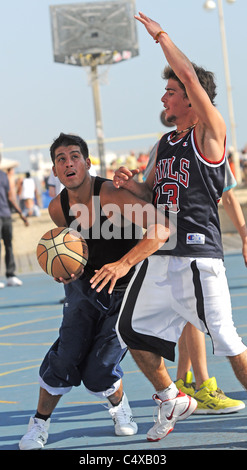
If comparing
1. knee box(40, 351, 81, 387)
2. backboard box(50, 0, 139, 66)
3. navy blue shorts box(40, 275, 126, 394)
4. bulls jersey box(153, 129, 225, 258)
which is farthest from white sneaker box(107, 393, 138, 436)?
backboard box(50, 0, 139, 66)

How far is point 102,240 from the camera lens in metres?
4.68

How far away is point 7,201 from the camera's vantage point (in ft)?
38.7

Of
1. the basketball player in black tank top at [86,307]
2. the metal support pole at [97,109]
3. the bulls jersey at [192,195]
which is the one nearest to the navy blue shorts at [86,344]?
the basketball player in black tank top at [86,307]

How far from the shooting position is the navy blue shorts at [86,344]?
181 inches

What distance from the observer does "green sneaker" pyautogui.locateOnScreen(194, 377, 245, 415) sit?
5035 millimetres

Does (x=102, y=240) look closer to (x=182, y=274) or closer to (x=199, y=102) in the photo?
(x=182, y=274)

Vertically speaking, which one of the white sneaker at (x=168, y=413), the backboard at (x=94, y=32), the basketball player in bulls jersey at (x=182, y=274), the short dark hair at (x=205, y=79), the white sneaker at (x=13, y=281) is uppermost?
the backboard at (x=94, y=32)

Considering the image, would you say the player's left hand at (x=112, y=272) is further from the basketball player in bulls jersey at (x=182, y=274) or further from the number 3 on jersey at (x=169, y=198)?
the number 3 on jersey at (x=169, y=198)

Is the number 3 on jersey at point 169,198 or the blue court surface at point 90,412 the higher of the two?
the number 3 on jersey at point 169,198

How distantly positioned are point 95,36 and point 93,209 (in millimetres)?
17019

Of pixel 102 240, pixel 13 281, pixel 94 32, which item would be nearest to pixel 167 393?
pixel 102 240

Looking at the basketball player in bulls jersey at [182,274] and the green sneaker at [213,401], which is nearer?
the basketball player in bulls jersey at [182,274]
